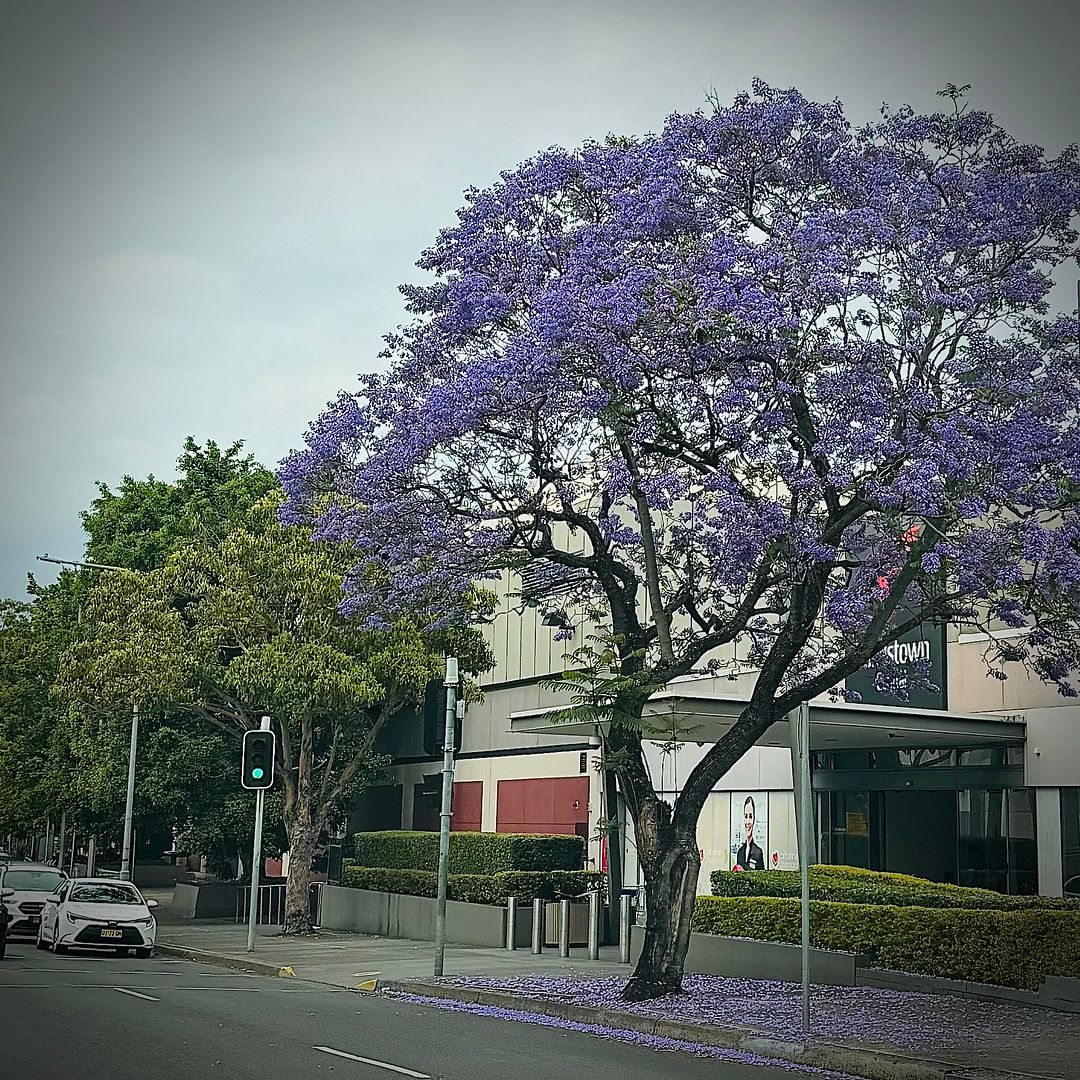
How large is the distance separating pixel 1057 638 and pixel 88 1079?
12.2 metres

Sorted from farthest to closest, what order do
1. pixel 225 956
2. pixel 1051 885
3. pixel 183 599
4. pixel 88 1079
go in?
pixel 183 599, pixel 225 956, pixel 1051 885, pixel 88 1079

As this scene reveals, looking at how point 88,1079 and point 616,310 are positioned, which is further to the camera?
point 616,310

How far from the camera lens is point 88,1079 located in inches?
433

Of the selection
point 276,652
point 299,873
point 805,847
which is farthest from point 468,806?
point 805,847

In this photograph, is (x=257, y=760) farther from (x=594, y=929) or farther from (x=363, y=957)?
(x=594, y=929)

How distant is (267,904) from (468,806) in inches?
248

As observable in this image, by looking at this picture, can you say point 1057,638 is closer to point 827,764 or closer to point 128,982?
point 827,764

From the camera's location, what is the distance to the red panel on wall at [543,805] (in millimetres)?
34344

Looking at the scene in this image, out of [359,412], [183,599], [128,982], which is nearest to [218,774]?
[183,599]

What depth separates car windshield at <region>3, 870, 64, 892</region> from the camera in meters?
30.6

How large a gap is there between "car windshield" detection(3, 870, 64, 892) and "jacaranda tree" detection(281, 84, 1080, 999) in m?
16.4

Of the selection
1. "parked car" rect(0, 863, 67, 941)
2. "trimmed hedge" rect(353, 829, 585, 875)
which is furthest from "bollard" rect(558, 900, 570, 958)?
"parked car" rect(0, 863, 67, 941)

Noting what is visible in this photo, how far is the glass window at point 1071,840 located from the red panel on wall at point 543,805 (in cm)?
1293

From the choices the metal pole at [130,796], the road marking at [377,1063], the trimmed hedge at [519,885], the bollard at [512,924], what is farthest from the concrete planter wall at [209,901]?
the road marking at [377,1063]
